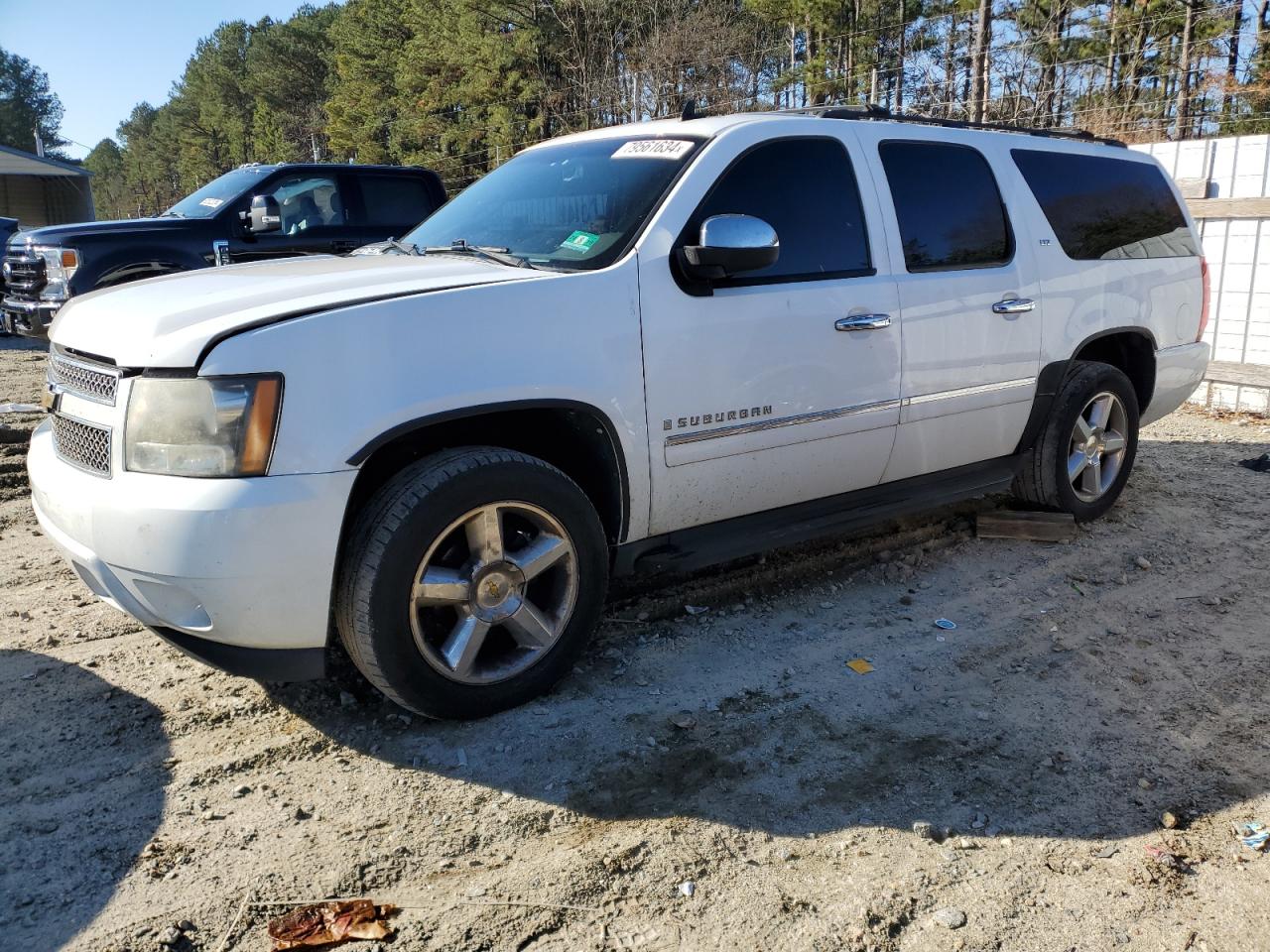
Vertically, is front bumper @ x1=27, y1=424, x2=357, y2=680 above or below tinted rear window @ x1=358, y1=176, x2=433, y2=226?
below

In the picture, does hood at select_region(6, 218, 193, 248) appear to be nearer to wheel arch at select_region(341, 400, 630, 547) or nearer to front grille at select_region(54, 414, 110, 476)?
front grille at select_region(54, 414, 110, 476)

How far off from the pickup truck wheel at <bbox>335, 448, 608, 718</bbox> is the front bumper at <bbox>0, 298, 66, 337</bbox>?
24.8ft

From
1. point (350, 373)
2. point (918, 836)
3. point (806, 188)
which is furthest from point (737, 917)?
point (806, 188)

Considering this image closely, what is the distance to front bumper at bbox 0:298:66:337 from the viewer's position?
9.14 metres

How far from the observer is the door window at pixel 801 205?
3697mm

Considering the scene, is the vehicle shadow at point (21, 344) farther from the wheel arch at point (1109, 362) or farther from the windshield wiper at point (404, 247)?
the wheel arch at point (1109, 362)

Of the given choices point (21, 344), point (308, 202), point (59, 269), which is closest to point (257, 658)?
point (308, 202)

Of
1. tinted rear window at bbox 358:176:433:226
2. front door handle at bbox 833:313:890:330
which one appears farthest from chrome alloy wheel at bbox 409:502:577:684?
tinted rear window at bbox 358:176:433:226

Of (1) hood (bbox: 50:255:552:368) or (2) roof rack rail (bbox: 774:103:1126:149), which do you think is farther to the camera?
(2) roof rack rail (bbox: 774:103:1126:149)

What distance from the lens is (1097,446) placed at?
530cm

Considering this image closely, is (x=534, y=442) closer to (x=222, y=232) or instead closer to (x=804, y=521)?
(x=804, y=521)

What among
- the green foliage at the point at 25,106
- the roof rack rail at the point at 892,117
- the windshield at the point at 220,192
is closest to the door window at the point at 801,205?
the roof rack rail at the point at 892,117

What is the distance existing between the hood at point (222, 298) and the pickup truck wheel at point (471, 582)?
1.90 feet

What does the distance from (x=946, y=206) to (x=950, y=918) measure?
3091mm
